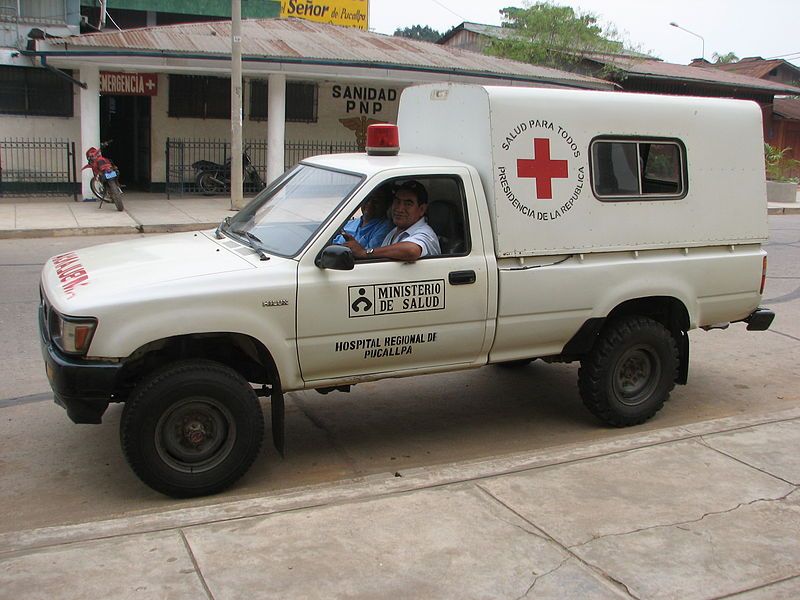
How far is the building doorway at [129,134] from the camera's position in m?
21.2

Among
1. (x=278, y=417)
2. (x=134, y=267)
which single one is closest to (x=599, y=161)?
(x=278, y=417)

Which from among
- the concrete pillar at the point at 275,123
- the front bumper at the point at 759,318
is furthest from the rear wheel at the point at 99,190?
the front bumper at the point at 759,318

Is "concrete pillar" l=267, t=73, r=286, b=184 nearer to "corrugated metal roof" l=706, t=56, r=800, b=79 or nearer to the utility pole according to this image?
the utility pole

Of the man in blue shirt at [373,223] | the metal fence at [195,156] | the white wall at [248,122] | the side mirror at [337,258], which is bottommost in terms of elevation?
the side mirror at [337,258]

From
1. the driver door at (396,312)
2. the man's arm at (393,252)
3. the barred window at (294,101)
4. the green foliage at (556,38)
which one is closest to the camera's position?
the driver door at (396,312)

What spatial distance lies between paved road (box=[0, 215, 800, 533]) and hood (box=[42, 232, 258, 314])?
1093 millimetres

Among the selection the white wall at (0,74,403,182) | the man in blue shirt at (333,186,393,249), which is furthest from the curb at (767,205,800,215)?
the man in blue shirt at (333,186,393,249)

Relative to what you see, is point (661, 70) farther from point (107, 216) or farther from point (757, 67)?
point (107, 216)

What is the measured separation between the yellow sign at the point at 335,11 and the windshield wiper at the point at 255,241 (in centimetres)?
2841

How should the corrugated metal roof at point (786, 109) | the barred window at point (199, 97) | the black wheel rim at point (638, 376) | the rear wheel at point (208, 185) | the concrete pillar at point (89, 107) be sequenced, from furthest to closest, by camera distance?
the corrugated metal roof at point (786, 109), the barred window at point (199, 97), the rear wheel at point (208, 185), the concrete pillar at point (89, 107), the black wheel rim at point (638, 376)

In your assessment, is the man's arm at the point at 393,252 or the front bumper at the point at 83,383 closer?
the front bumper at the point at 83,383

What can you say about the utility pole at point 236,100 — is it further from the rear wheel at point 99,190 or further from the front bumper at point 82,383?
the front bumper at point 82,383

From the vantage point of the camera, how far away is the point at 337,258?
4570 millimetres

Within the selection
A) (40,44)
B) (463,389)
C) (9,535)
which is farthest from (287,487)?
(40,44)
